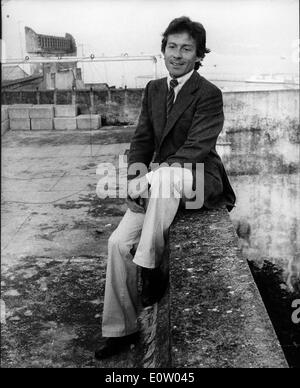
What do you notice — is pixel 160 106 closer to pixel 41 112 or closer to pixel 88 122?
pixel 88 122

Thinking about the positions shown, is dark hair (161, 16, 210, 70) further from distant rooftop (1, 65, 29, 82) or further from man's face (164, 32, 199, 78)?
distant rooftop (1, 65, 29, 82)

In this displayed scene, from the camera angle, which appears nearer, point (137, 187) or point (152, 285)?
point (137, 187)

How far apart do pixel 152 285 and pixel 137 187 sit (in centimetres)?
73

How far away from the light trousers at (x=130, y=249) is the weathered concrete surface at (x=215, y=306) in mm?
138

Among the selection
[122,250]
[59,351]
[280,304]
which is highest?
[122,250]

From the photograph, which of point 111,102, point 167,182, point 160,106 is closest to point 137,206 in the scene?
point 167,182

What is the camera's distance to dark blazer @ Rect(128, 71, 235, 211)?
3656mm

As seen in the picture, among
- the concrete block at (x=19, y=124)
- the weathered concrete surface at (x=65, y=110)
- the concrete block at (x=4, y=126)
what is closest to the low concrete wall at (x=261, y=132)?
the weathered concrete surface at (x=65, y=110)

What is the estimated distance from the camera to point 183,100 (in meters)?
3.78

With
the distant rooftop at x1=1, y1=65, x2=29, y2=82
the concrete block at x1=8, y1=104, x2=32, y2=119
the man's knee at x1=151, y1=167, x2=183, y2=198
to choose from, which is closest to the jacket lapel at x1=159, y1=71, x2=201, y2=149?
the man's knee at x1=151, y1=167, x2=183, y2=198

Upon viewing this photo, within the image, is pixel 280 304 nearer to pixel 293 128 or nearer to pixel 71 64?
pixel 293 128

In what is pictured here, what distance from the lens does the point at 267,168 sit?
14914 millimetres
